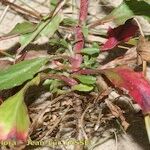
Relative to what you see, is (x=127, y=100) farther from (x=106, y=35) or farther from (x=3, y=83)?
(x=3, y=83)

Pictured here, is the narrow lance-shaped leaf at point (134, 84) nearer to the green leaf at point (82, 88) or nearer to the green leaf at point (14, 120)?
the green leaf at point (82, 88)

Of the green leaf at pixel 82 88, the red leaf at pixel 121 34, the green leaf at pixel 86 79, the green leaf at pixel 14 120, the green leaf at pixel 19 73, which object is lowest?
the green leaf at pixel 14 120

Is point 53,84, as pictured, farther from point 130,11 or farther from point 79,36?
point 130,11

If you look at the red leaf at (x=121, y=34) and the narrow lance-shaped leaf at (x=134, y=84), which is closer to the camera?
the narrow lance-shaped leaf at (x=134, y=84)

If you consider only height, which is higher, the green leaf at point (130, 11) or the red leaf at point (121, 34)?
the green leaf at point (130, 11)

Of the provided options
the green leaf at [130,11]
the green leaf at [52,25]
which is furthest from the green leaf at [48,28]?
the green leaf at [130,11]

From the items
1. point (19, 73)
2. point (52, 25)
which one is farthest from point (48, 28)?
point (19, 73)

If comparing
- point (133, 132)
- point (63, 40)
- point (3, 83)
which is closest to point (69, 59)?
point (63, 40)

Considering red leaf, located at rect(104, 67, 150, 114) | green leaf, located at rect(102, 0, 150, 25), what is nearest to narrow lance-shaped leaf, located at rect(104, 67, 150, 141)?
red leaf, located at rect(104, 67, 150, 114)
